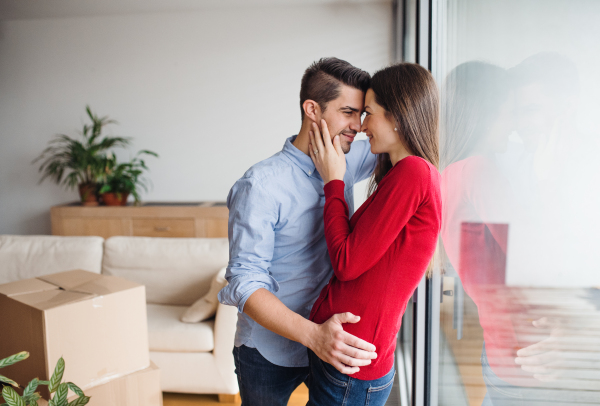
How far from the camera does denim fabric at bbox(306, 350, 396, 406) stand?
2.90ft

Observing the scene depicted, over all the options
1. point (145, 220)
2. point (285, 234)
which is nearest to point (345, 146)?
point (285, 234)

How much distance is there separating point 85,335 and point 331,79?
0.99 metres

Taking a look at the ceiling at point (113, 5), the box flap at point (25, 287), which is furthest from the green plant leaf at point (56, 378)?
the ceiling at point (113, 5)

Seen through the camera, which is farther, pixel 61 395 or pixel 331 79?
pixel 331 79

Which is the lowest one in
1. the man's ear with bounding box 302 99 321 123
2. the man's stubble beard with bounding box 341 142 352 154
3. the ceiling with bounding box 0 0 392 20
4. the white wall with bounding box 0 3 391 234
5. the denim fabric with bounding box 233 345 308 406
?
the denim fabric with bounding box 233 345 308 406

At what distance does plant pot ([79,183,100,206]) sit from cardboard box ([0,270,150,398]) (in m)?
2.64

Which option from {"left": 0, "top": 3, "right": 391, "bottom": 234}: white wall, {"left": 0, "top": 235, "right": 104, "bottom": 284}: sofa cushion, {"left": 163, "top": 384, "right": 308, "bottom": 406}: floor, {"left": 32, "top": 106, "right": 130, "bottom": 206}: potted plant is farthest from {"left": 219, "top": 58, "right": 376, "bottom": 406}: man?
{"left": 32, "top": 106, "right": 130, "bottom": 206}: potted plant

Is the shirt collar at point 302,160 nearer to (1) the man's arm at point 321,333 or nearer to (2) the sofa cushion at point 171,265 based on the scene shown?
(1) the man's arm at point 321,333

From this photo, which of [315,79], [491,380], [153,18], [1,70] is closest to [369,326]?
[491,380]

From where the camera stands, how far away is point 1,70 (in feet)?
13.6

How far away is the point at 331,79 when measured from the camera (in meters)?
1.06

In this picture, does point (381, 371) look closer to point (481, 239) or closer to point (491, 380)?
point (491, 380)

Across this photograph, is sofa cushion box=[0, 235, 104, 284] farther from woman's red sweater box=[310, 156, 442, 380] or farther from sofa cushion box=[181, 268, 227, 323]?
woman's red sweater box=[310, 156, 442, 380]

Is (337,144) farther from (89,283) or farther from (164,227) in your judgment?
(164,227)
